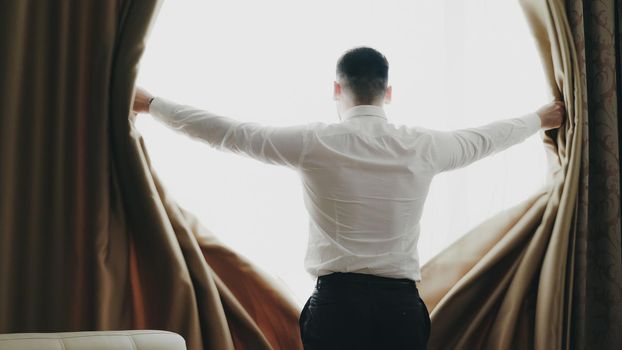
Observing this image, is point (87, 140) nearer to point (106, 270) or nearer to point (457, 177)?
point (106, 270)

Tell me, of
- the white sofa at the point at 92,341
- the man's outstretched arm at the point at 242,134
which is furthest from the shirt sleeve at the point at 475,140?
the white sofa at the point at 92,341

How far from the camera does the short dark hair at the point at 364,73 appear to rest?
1.80m

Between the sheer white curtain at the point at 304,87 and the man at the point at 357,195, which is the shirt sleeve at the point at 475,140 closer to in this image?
the man at the point at 357,195

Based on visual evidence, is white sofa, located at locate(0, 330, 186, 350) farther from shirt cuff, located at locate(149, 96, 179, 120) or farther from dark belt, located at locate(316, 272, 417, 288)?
shirt cuff, located at locate(149, 96, 179, 120)

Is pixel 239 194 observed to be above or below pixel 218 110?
below

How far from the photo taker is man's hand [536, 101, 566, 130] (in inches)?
84.8

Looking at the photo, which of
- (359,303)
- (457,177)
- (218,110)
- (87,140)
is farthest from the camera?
(457,177)

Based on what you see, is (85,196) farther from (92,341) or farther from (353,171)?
(353,171)

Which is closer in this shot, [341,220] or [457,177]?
[341,220]

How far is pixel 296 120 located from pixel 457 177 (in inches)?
23.5

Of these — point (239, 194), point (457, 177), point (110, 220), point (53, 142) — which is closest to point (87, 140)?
point (53, 142)

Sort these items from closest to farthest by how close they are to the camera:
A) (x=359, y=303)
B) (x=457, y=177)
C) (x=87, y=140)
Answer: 1. (x=359, y=303)
2. (x=87, y=140)
3. (x=457, y=177)

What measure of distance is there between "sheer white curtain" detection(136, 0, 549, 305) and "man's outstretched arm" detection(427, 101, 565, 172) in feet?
0.65

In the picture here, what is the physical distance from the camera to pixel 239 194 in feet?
6.97
